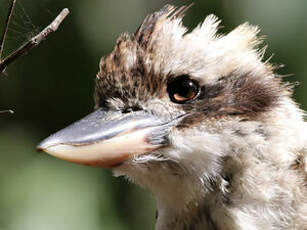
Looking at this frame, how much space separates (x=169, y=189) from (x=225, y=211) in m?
0.20

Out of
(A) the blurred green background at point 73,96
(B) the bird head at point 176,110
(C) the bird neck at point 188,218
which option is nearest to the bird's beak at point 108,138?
(B) the bird head at point 176,110

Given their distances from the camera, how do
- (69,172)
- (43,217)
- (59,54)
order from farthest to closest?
(59,54)
(69,172)
(43,217)

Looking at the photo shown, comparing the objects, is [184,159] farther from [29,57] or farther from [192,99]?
[29,57]

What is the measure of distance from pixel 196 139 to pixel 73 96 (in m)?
2.31

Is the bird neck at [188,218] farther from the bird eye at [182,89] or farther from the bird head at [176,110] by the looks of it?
the bird eye at [182,89]

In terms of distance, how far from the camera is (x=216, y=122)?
279 centimetres

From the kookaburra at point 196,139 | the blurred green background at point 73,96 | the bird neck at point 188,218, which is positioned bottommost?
the bird neck at point 188,218

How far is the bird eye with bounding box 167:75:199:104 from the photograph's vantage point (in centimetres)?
284

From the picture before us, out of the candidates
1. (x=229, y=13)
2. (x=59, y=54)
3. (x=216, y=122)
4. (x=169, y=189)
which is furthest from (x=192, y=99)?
(x=59, y=54)

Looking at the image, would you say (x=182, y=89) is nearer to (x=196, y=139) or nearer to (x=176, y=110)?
(x=176, y=110)

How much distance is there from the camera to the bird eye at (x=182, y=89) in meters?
2.84

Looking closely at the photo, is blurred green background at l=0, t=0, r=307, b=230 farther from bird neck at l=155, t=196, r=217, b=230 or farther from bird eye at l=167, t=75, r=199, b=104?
bird neck at l=155, t=196, r=217, b=230

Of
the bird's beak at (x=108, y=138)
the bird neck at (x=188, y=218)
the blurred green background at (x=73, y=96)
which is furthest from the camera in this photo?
the blurred green background at (x=73, y=96)

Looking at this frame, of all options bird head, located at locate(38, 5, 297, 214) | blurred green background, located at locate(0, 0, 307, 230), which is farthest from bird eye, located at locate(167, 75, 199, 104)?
blurred green background, located at locate(0, 0, 307, 230)
